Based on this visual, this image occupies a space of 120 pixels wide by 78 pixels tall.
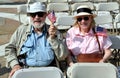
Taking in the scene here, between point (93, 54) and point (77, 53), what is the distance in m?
0.22

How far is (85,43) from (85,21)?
30 centimetres

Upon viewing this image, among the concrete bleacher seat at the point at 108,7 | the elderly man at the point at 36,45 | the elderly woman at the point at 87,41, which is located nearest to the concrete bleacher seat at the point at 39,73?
the elderly man at the point at 36,45

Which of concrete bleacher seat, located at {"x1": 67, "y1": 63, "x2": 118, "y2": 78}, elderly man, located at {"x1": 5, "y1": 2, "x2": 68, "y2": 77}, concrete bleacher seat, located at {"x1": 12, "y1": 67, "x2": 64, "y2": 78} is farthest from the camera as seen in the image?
elderly man, located at {"x1": 5, "y1": 2, "x2": 68, "y2": 77}

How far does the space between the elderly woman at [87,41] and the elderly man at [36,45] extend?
40 centimetres

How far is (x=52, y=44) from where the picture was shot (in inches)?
177

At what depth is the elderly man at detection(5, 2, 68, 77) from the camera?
452 centimetres

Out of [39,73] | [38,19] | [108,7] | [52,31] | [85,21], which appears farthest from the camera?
[108,7]

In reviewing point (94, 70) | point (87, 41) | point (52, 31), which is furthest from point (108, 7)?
point (94, 70)

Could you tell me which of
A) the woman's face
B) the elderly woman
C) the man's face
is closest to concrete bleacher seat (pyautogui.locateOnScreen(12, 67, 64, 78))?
the man's face

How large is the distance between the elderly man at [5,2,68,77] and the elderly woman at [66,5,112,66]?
397 millimetres

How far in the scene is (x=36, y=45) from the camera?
15.1 ft

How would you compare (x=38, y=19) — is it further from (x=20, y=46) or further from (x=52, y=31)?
(x=20, y=46)

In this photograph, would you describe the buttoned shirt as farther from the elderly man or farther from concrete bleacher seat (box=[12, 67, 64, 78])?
concrete bleacher seat (box=[12, 67, 64, 78])

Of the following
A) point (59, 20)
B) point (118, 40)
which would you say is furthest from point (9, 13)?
point (118, 40)
